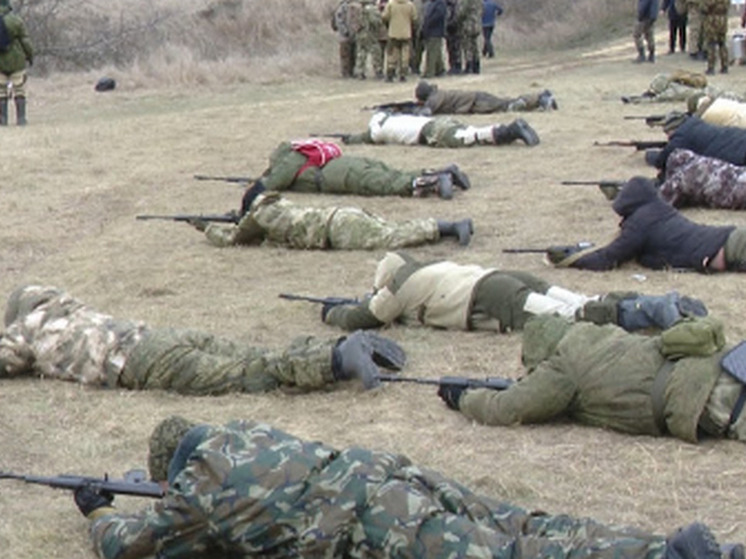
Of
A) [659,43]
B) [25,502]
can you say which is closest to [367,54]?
[659,43]

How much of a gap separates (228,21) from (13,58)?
1187 centimetres

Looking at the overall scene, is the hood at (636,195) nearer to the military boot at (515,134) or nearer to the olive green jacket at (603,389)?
the olive green jacket at (603,389)

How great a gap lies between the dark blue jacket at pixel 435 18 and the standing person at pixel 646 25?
306cm

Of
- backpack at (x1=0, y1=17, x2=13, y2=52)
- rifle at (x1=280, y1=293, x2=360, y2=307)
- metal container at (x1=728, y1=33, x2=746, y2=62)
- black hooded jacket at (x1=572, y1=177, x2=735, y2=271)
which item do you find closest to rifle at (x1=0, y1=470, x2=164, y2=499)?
rifle at (x1=280, y1=293, x2=360, y2=307)

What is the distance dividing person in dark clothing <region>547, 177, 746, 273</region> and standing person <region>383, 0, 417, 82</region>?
1406cm

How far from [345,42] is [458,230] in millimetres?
14269

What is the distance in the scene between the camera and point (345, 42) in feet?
75.5

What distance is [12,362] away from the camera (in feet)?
21.6

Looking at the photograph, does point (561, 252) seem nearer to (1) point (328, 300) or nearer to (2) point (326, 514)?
(1) point (328, 300)

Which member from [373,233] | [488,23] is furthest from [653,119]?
[488,23]

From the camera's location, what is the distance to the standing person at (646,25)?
21422mm

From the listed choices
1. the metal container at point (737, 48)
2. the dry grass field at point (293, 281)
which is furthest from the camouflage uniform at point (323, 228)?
the metal container at point (737, 48)

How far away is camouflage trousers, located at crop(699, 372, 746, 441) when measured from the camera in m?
5.12

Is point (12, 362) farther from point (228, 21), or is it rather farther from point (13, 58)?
point (228, 21)
